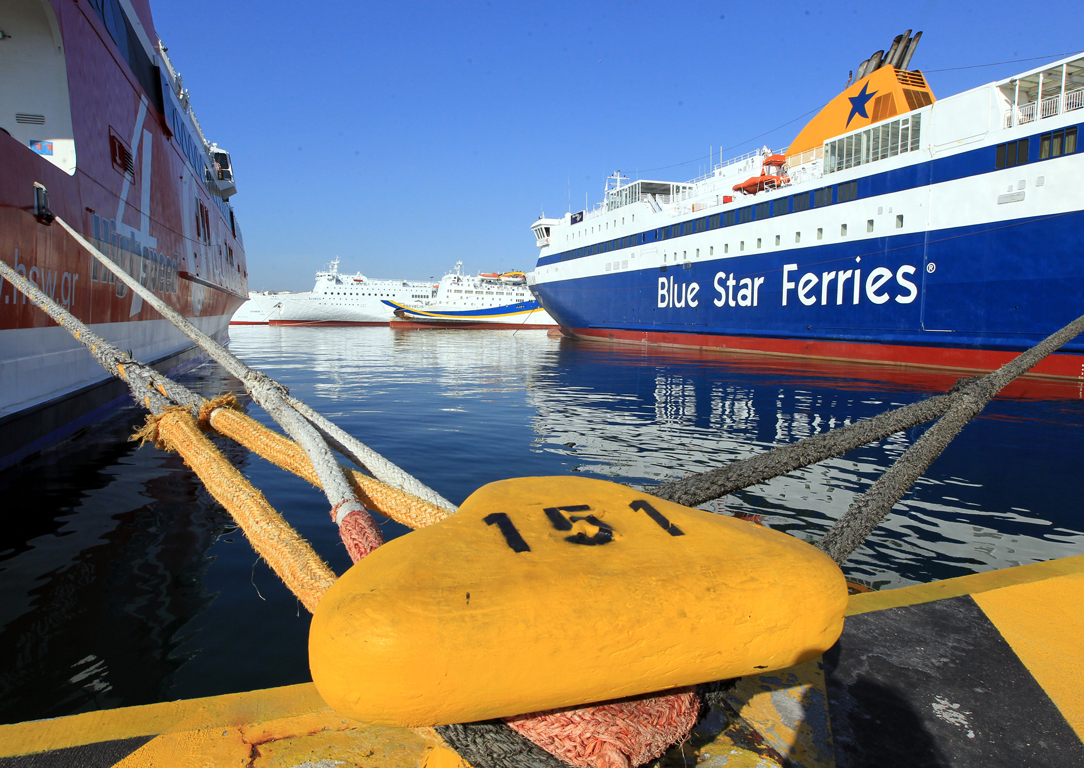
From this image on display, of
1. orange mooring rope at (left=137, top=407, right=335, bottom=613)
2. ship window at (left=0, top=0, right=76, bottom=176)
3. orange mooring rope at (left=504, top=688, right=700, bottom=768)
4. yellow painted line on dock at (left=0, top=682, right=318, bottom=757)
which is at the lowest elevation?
yellow painted line on dock at (left=0, top=682, right=318, bottom=757)

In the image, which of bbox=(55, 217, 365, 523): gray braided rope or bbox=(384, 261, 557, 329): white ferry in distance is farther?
bbox=(384, 261, 557, 329): white ferry in distance

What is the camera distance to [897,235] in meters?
15.7

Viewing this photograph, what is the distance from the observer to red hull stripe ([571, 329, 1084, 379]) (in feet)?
43.1

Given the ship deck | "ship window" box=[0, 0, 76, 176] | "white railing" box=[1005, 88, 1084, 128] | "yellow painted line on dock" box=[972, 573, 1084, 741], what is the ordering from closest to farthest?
the ship deck → "yellow painted line on dock" box=[972, 573, 1084, 741] → "ship window" box=[0, 0, 76, 176] → "white railing" box=[1005, 88, 1084, 128]

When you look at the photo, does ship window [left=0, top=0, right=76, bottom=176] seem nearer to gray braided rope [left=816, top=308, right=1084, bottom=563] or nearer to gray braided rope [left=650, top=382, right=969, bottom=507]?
gray braided rope [left=650, top=382, right=969, bottom=507]

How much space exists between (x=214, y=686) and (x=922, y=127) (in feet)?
63.8

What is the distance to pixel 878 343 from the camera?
16094 mm

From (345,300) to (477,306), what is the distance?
15153mm

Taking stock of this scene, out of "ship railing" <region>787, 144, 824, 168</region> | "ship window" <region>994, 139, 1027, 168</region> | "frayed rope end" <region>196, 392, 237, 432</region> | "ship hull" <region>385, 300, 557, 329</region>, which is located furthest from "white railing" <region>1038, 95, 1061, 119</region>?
"ship hull" <region>385, 300, 557, 329</region>

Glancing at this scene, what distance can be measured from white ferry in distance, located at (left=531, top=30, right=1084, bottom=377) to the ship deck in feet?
47.3

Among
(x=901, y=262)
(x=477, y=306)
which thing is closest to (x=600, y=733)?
(x=901, y=262)

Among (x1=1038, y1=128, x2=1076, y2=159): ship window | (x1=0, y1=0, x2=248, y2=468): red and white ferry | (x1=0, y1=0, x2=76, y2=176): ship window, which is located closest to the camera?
(x1=0, y1=0, x2=248, y2=468): red and white ferry

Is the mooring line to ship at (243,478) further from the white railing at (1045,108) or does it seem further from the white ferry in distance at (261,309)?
the white ferry in distance at (261,309)

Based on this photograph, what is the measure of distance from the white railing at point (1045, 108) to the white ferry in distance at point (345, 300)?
55642 millimetres
